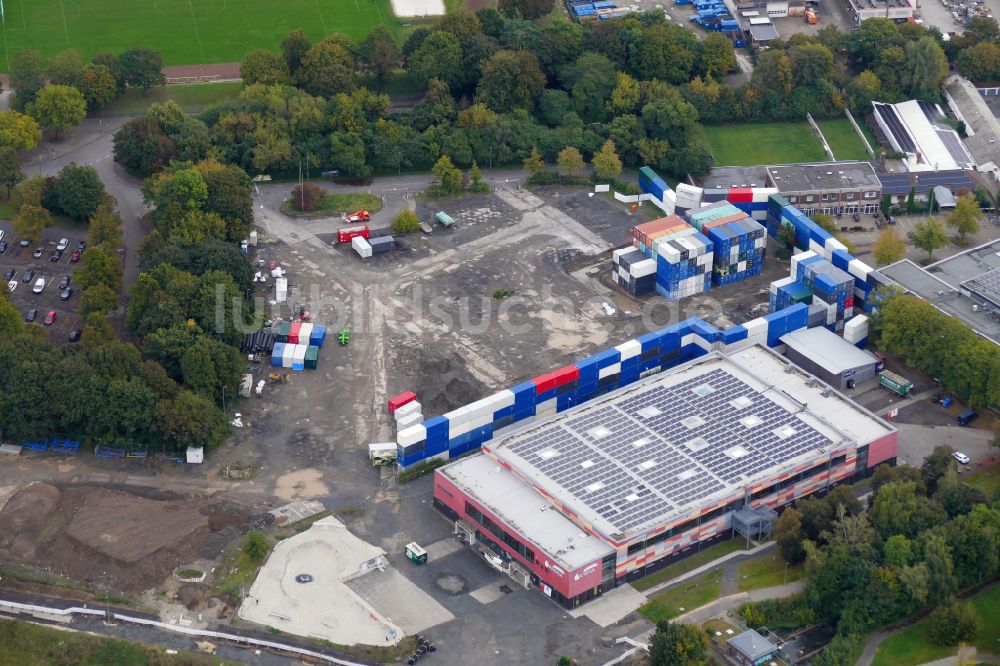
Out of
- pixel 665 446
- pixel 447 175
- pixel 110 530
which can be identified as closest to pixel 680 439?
pixel 665 446

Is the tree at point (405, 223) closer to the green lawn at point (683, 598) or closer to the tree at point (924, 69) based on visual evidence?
the green lawn at point (683, 598)

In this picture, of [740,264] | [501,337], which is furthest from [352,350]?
[740,264]

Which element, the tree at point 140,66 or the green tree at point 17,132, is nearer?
the green tree at point 17,132

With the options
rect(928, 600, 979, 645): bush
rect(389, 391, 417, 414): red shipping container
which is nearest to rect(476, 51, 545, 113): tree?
rect(389, 391, 417, 414): red shipping container

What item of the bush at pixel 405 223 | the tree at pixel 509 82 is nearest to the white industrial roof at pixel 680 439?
the bush at pixel 405 223

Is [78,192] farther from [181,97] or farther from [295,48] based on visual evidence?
[295,48]

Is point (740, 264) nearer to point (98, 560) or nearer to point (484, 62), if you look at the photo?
point (484, 62)
